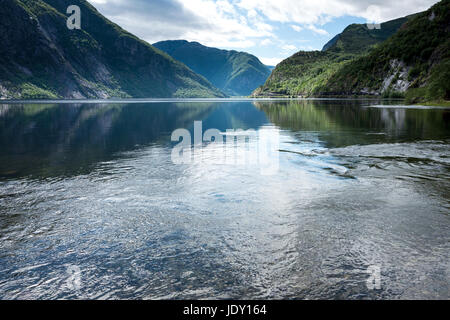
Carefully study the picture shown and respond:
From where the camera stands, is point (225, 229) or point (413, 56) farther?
point (413, 56)

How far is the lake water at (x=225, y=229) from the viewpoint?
757 cm

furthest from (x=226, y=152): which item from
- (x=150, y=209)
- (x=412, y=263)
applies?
(x=412, y=263)

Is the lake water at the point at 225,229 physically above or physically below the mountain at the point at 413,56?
below

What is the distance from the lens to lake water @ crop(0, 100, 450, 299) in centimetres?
757

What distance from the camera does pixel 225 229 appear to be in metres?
10.6

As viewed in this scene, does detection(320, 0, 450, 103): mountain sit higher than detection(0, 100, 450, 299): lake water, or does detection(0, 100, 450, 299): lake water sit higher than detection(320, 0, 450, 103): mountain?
detection(320, 0, 450, 103): mountain

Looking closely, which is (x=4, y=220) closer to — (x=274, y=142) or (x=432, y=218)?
(x=432, y=218)

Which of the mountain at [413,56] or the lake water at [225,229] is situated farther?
the mountain at [413,56]

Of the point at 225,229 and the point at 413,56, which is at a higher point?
the point at 413,56

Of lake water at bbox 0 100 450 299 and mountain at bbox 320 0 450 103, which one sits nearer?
lake water at bbox 0 100 450 299

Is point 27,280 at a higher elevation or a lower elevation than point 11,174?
lower

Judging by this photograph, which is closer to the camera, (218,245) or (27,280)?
(27,280)

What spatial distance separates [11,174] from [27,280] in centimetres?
1229

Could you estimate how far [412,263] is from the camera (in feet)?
27.3
